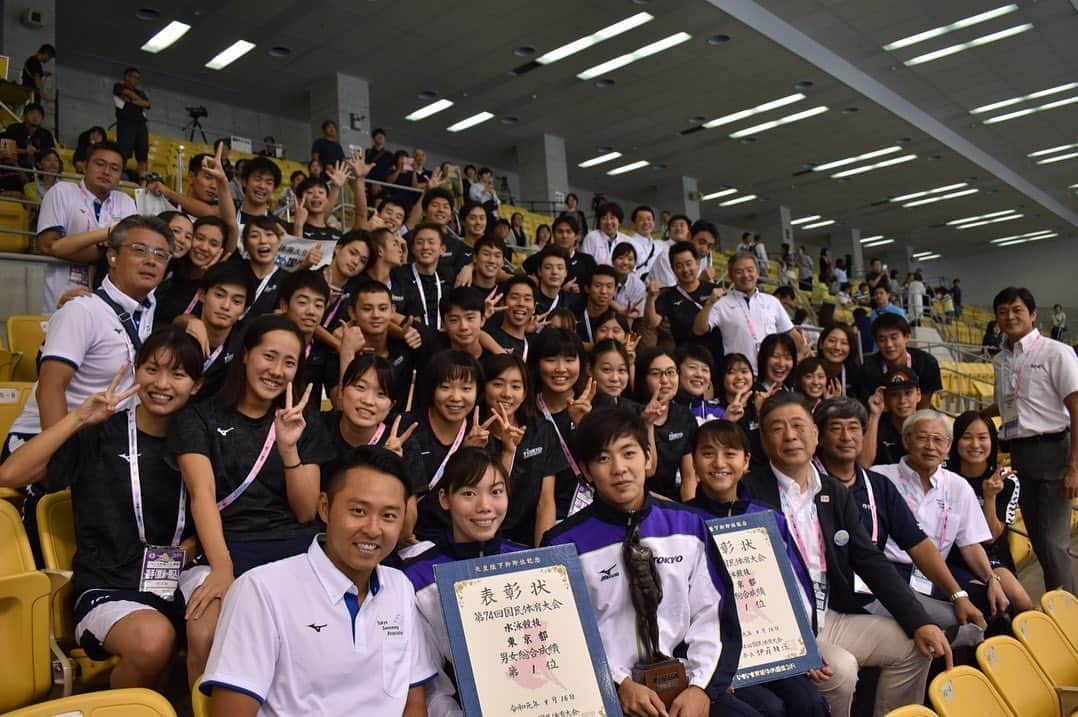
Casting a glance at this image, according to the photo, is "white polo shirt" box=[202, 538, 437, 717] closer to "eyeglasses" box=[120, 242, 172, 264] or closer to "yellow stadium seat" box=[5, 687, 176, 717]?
"yellow stadium seat" box=[5, 687, 176, 717]

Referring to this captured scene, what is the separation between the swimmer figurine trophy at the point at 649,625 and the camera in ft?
6.98

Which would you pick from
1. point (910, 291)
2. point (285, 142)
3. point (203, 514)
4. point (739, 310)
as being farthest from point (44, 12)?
point (910, 291)

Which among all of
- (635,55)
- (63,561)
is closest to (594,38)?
(635,55)

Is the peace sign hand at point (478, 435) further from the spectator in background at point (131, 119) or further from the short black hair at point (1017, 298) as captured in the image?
the spectator in background at point (131, 119)

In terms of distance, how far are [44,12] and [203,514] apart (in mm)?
10917

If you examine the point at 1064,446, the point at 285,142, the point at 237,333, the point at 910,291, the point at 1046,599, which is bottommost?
the point at 1046,599

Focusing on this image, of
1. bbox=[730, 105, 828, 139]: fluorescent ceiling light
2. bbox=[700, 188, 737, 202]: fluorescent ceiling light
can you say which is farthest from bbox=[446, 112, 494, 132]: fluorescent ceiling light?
bbox=[700, 188, 737, 202]: fluorescent ceiling light

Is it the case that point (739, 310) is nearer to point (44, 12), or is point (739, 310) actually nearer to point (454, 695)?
point (454, 695)

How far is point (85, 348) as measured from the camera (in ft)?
9.64

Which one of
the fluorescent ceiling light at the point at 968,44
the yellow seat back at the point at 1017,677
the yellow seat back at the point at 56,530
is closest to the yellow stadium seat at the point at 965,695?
the yellow seat back at the point at 1017,677

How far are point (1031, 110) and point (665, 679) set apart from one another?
698 inches

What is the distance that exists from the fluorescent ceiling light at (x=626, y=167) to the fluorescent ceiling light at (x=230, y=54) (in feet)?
30.4

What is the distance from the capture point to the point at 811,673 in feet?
8.54

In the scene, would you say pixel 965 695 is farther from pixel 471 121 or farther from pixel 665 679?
pixel 471 121
